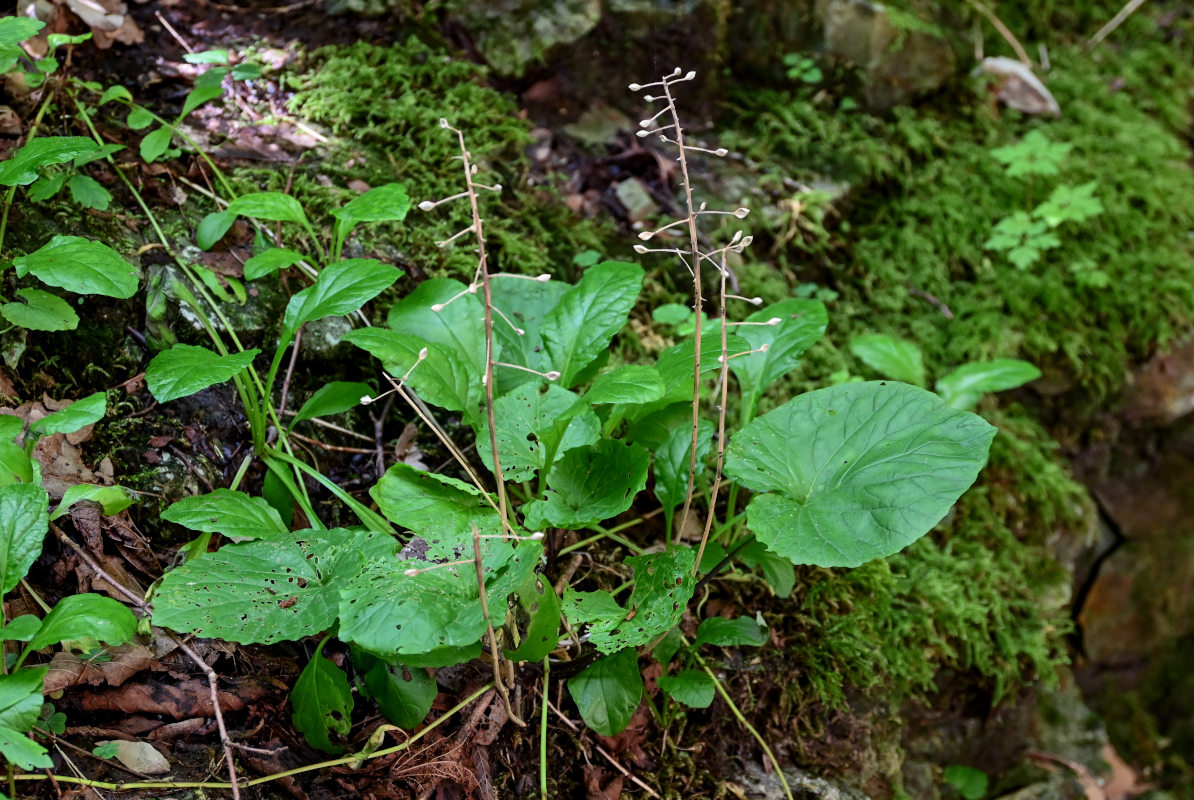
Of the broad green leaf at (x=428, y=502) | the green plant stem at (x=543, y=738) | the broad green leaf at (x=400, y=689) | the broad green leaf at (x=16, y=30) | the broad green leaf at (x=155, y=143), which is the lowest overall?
the green plant stem at (x=543, y=738)

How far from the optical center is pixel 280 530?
5.65 feet

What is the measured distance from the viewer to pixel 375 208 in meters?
1.97

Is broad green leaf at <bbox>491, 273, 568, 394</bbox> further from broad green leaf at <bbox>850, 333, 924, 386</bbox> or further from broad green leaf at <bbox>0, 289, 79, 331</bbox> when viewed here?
broad green leaf at <bbox>850, 333, 924, 386</bbox>

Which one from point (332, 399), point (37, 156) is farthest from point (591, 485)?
point (37, 156)

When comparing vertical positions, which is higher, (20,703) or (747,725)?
(20,703)

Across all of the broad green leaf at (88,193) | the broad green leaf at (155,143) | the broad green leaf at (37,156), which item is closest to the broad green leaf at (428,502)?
the broad green leaf at (37,156)

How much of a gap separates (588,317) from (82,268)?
1.12m

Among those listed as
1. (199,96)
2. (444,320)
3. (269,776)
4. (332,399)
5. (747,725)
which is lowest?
(747,725)

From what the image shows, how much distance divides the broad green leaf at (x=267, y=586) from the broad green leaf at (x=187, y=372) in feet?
1.09

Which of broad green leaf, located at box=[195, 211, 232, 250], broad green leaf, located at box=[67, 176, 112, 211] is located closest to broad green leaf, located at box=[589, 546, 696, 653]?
broad green leaf, located at box=[195, 211, 232, 250]

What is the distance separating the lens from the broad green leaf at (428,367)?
1770 millimetres

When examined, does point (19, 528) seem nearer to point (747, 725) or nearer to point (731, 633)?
point (731, 633)

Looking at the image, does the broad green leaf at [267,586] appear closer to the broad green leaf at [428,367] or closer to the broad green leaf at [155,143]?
the broad green leaf at [428,367]

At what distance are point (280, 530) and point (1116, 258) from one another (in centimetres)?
363
